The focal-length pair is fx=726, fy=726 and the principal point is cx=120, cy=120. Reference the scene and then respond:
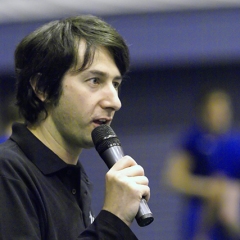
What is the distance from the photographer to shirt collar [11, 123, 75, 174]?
2219mm

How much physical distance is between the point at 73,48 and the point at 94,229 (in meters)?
0.65

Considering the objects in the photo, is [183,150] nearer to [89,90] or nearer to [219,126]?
[219,126]

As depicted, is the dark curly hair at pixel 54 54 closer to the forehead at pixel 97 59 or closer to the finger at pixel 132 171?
the forehead at pixel 97 59

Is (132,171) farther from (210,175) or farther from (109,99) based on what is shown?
(210,175)

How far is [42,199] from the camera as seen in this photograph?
2.11 meters

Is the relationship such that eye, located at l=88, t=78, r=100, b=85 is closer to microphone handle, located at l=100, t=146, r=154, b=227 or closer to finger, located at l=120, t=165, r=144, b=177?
microphone handle, located at l=100, t=146, r=154, b=227

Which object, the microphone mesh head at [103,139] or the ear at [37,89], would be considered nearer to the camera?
the microphone mesh head at [103,139]

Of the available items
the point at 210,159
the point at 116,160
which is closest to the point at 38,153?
the point at 116,160

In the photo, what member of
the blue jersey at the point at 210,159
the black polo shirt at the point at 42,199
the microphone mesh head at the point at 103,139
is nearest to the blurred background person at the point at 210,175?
the blue jersey at the point at 210,159

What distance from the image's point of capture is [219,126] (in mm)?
5043

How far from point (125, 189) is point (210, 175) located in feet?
9.95

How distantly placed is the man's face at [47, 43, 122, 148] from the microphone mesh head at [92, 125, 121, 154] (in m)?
0.06

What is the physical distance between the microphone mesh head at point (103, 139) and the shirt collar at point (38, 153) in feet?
0.45

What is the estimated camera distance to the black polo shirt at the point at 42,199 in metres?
1.99
